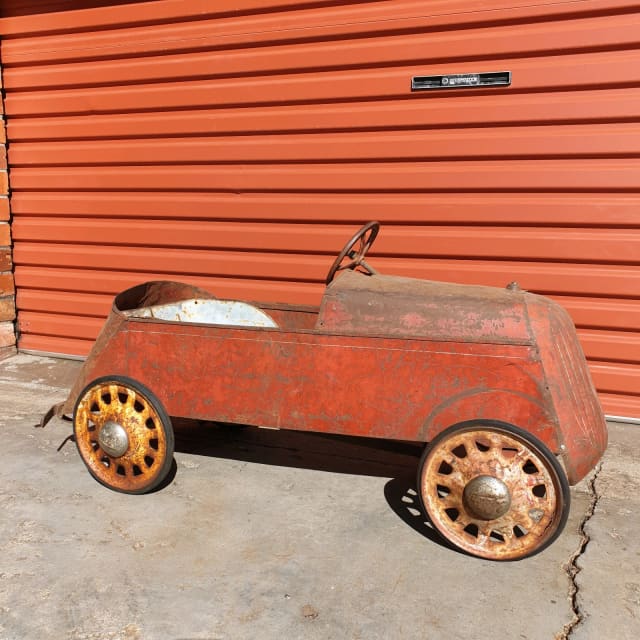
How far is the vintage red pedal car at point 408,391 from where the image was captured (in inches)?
109

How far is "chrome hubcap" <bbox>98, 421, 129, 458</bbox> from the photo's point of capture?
3.31m

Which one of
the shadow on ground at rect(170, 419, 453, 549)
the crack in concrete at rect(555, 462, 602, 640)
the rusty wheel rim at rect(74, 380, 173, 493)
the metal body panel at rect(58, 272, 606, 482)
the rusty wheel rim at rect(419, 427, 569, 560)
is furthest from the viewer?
the shadow on ground at rect(170, 419, 453, 549)

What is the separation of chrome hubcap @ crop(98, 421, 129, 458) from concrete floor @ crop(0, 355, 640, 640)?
26 centimetres

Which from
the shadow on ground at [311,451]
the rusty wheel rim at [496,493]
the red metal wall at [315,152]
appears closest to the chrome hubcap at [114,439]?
the shadow on ground at [311,451]

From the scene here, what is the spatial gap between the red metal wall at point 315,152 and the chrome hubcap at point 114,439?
2125 millimetres

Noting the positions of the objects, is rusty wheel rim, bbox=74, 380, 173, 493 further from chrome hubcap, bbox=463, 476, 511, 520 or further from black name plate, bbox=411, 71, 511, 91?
black name plate, bbox=411, 71, 511, 91

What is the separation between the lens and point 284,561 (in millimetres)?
2814

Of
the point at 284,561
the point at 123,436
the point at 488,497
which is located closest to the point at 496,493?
the point at 488,497

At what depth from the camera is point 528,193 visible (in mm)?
4398

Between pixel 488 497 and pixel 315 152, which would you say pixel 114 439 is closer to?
pixel 488 497

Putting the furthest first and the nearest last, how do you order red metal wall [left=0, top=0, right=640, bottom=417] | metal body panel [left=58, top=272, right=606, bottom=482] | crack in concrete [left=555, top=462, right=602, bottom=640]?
red metal wall [left=0, top=0, right=640, bottom=417], metal body panel [left=58, top=272, right=606, bottom=482], crack in concrete [left=555, top=462, right=602, bottom=640]

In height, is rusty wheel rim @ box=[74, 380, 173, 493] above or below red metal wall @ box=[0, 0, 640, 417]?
below

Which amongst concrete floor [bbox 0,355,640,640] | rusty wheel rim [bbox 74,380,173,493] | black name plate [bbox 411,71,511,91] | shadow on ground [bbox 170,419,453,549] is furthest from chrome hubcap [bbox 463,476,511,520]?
black name plate [bbox 411,71,511,91]

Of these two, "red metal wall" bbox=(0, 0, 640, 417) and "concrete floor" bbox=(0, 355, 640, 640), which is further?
"red metal wall" bbox=(0, 0, 640, 417)
